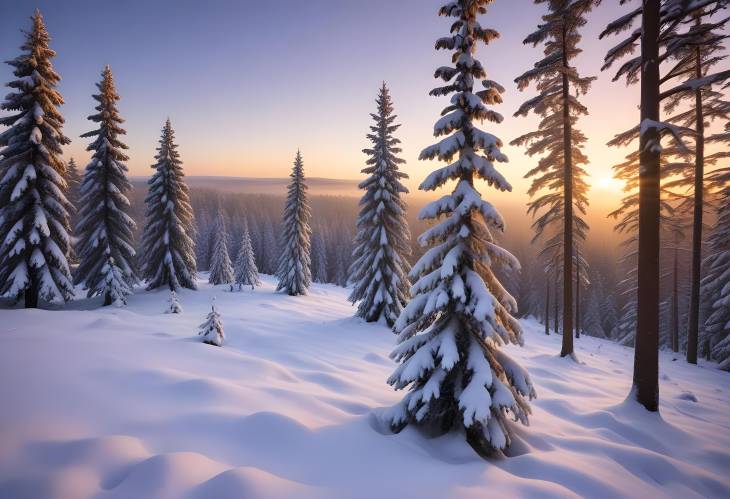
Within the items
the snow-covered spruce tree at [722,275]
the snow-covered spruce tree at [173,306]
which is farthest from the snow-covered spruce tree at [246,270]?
the snow-covered spruce tree at [722,275]

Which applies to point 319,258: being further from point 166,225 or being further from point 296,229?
point 166,225

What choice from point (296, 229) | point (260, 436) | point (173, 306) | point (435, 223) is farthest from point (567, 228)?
point (296, 229)

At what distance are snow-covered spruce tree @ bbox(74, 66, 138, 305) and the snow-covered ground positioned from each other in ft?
52.9

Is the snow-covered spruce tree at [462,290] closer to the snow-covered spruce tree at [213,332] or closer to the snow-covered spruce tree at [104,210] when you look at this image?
the snow-covered spruce tree at [213,332]

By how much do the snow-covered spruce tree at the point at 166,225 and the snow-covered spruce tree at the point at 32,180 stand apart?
8.99 metres

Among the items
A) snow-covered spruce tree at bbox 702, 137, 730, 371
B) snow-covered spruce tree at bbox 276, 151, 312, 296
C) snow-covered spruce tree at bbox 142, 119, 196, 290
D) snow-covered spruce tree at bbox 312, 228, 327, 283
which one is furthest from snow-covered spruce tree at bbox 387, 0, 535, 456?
snow-covered spruce tree at bbox 312, 228, 327, 283

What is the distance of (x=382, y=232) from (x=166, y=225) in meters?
20.0

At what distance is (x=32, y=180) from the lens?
1834 cm

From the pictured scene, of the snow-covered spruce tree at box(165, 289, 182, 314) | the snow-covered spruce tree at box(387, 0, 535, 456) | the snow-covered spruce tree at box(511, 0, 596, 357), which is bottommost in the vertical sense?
the snow-covered spruce tree at box(165, 289, 182, 314)

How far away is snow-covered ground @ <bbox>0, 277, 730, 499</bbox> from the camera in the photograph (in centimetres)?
345

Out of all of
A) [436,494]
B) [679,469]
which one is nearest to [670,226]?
[679,469]

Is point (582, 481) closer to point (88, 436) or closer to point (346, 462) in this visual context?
point (346, 462)

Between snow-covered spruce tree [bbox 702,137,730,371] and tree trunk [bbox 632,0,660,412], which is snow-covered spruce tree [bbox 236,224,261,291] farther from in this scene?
snow-covered spruce tree [bbox 702,137,730,371]

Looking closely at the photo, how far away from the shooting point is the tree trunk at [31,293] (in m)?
18.4
